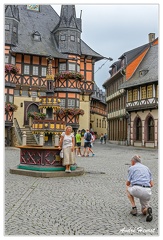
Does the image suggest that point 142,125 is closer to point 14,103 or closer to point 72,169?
point 14,103

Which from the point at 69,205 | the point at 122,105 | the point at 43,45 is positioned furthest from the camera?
the point at 122,105

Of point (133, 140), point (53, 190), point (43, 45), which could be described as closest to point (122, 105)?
point (133, 140)

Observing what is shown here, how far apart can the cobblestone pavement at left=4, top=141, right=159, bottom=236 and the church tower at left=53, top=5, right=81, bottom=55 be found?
948 inches

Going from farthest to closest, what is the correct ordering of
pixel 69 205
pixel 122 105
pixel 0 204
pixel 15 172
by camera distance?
pixel 122 105, pixel 15 172, pixel 69 205, pixel 0 204

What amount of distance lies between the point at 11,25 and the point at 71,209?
27.0m

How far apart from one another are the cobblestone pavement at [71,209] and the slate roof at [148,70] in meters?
23.6

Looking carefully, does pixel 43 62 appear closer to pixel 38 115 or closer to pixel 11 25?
pixel 11 25

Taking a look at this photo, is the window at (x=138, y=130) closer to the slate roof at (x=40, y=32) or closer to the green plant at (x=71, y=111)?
the green plant at (x=71, y=111)

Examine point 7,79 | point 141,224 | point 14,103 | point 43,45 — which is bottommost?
point 141,224

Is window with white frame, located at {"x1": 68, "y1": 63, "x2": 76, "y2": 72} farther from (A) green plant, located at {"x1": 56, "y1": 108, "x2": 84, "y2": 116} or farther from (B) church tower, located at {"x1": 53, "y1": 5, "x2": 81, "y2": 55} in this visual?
(A) green plant, located at {"x1": 56, "y1": 108, "x2": 84, "y2": 116}

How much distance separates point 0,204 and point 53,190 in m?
3.73

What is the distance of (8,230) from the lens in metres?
5.01

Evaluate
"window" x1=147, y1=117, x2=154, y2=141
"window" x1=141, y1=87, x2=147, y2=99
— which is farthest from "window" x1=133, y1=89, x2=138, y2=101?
"window" x1=147, y1=117, x2=154, y2=141

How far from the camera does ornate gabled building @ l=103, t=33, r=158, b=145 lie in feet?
125
